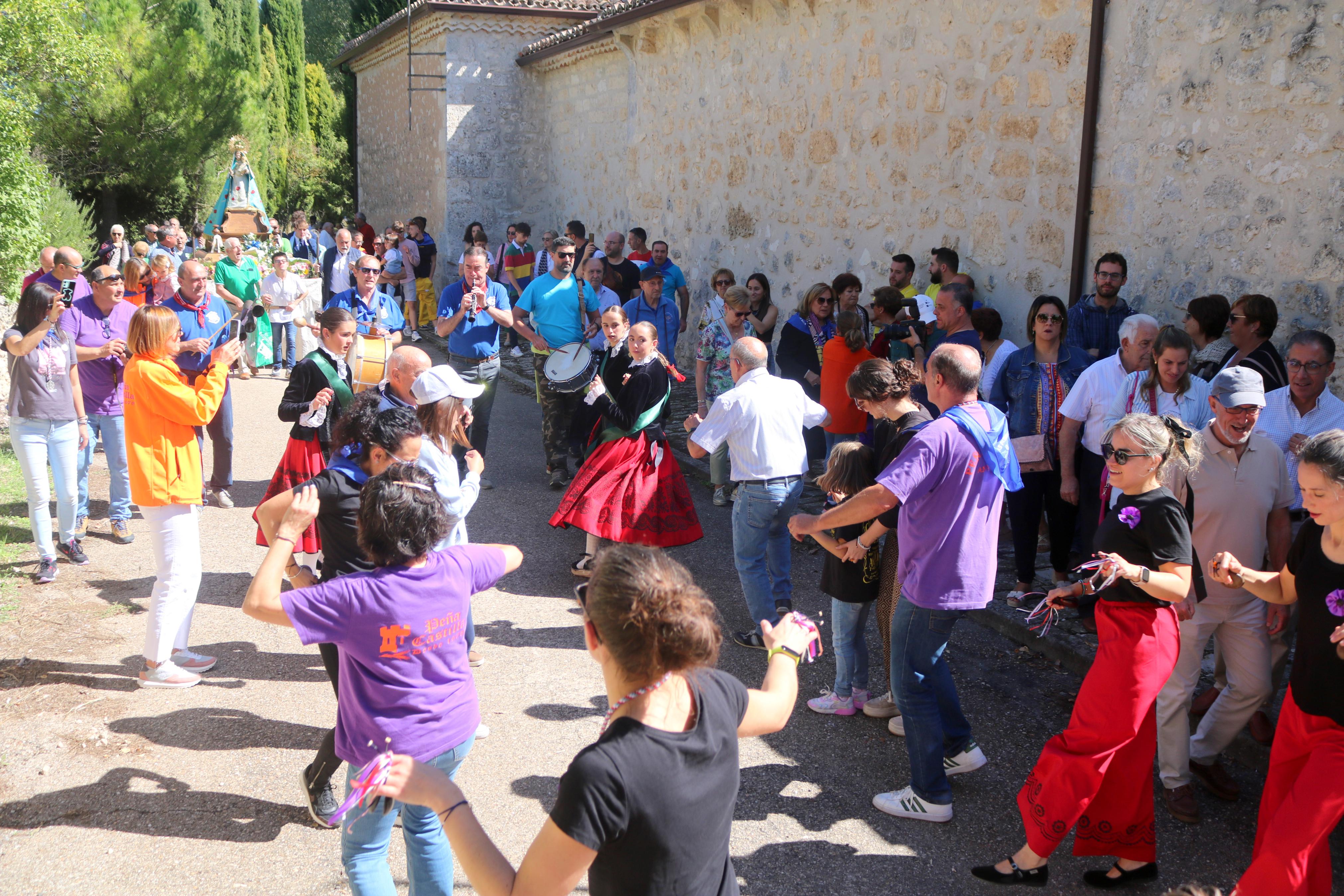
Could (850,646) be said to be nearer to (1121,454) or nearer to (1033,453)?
(1121,454)

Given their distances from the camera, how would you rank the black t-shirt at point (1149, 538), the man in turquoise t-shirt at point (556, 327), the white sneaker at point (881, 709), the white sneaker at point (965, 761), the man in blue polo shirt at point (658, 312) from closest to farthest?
1. the black t-shirt at point (1149, 538)
2. the white sneaker at point (965, 761)
3. the white sneaker at point (881, 709)
4. the man in turquoise t-shirt at point (556, 327)
5. the man in blue polo shirt at point (658, 312)

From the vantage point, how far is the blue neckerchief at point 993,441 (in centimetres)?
383

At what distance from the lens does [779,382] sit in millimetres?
5316

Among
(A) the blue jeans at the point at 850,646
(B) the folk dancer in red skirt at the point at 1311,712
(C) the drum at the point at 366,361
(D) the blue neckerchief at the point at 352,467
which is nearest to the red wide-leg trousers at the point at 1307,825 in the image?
(B) the folk dancer in red skirt at the point at 1311,712

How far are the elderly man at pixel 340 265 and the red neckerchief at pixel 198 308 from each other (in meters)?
5.43

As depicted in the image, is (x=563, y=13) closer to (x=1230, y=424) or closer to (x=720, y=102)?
(x=720, y=102)

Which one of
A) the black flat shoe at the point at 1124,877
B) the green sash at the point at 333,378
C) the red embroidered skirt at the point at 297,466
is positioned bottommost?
the black flat shoe at the point at 1124,877

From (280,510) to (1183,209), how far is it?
580 cm

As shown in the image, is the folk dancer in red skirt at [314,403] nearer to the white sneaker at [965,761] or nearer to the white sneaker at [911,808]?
the white sneaker at [911,808]

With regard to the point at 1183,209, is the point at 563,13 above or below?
above

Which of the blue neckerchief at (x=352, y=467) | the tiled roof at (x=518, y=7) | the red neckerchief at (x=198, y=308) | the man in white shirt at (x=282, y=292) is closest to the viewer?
the blue neckerchief at (x=352, y=467)

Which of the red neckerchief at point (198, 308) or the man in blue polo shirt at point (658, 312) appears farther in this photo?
the man in blue polo shirt at point (658, 312)

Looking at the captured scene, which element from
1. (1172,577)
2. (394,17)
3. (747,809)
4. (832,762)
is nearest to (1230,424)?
(1172,577)

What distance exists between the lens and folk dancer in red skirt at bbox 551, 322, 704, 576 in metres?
5.93
